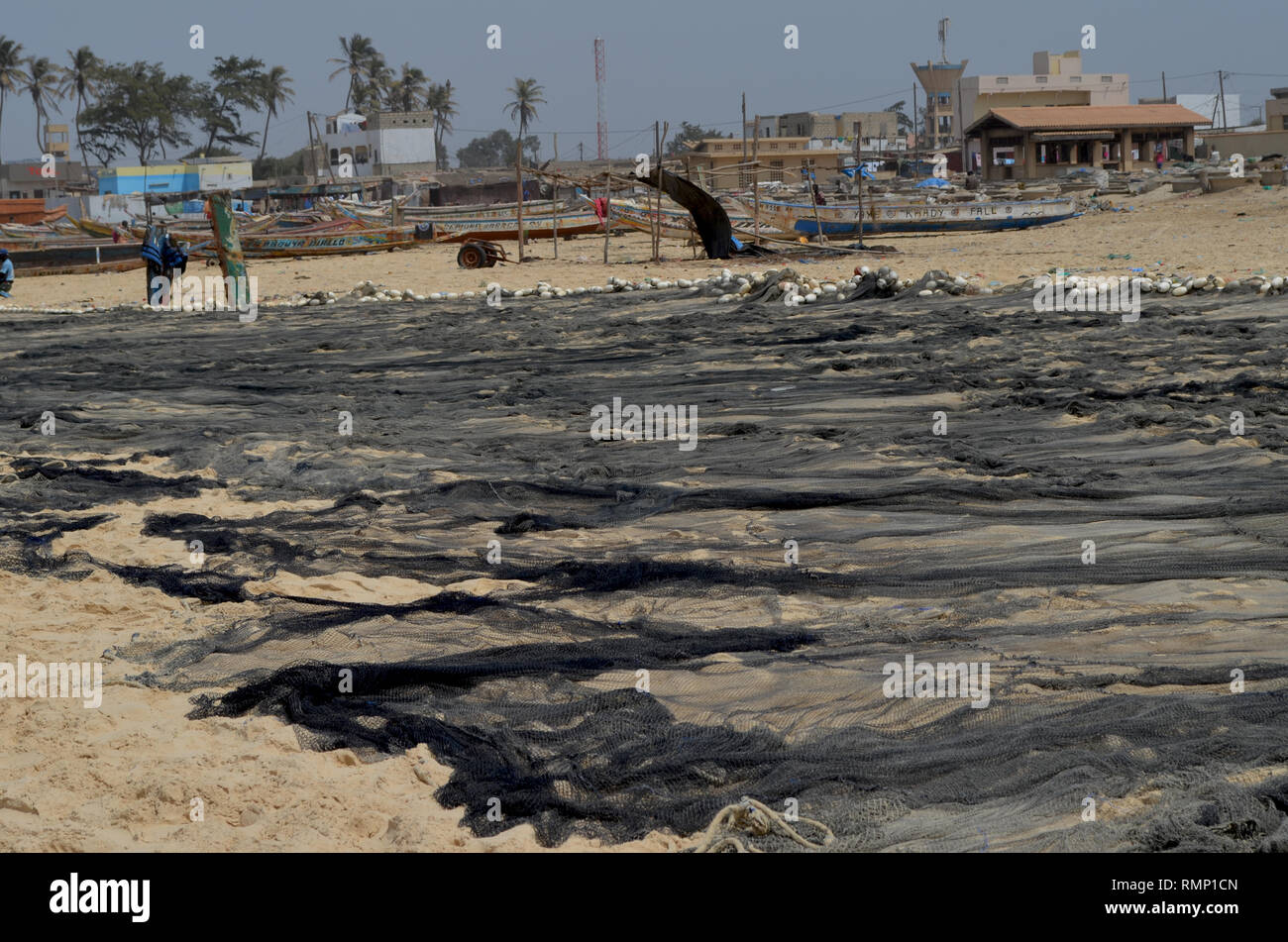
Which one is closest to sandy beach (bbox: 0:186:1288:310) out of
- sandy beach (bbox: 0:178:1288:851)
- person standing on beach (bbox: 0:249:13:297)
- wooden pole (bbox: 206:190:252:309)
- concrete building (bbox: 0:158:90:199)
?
person standing on beach (bbox: 0:249:13:297)

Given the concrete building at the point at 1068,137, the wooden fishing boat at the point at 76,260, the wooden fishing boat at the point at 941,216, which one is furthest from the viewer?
the concrete building at the point at 1068,137

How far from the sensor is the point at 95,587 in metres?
4.99

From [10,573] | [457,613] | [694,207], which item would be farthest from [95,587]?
[694,207]

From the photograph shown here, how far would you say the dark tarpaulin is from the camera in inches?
826

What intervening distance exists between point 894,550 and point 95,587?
334 centimetres

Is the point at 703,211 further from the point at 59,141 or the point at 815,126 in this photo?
the point at 59,141

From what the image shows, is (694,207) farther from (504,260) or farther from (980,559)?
(980,559)

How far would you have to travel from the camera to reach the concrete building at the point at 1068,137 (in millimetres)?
50531

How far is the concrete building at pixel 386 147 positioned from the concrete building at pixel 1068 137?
112 ft

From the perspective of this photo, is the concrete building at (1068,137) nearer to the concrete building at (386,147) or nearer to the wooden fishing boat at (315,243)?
the wooden fishing boat at (315,243)

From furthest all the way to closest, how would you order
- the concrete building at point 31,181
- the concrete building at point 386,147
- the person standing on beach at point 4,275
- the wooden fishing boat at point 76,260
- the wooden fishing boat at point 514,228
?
the concrete building at point 386,147, the concrete building at point 31,181, the wooden fishing boat at point 514,228, the wooden fishing boat at point 76,260, the person standing on beach at point 4,275

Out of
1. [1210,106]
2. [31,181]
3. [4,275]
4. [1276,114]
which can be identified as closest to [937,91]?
[1210,106]

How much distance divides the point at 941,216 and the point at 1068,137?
2431cm

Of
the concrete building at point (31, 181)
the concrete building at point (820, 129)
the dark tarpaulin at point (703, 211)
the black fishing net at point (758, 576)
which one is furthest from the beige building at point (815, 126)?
the black fishing net at point (758, 576)
